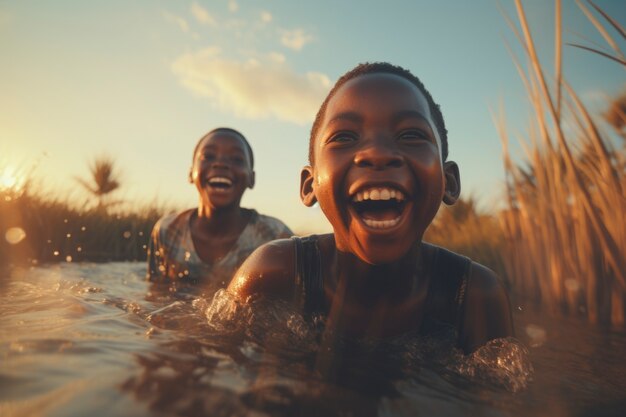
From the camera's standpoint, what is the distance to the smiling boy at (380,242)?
1.61 meters

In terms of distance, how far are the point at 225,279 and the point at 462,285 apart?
9.03 ft

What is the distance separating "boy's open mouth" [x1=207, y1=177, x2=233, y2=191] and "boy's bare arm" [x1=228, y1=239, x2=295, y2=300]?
2414 mm

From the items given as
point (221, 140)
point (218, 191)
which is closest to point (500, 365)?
point (218, 191)

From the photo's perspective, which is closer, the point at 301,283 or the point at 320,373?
the point at 320,373

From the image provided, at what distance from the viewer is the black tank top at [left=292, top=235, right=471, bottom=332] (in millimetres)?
1861

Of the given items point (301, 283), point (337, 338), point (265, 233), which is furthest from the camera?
point (265, 233)

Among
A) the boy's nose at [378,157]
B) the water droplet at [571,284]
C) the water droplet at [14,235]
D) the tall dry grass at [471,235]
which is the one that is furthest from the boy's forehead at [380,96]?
the water droplet at [14,235]

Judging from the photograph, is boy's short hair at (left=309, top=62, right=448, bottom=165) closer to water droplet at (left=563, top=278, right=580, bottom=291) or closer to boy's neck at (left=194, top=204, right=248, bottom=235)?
water droplet at (left=563, top=278, right=580, bottom=291)

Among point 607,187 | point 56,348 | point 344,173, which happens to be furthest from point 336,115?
point 607,187

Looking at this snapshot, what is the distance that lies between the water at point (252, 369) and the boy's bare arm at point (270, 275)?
9 centimetres

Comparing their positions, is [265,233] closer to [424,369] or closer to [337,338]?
[337,338]

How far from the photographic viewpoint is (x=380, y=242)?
1595 millimetres

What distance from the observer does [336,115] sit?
1.80 m

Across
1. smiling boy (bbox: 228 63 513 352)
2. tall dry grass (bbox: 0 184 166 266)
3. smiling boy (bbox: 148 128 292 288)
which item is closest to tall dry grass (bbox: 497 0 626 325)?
smiling boy (bbox: 228 63 513 352)
